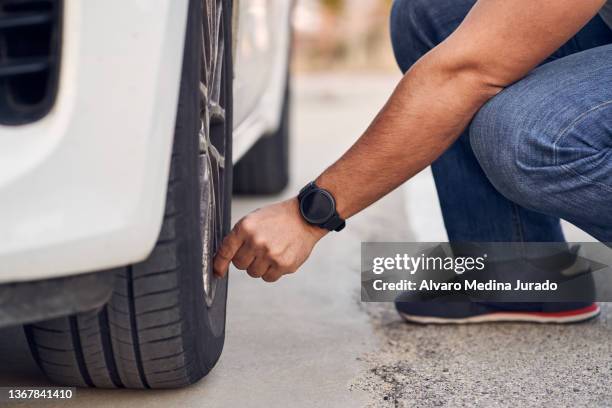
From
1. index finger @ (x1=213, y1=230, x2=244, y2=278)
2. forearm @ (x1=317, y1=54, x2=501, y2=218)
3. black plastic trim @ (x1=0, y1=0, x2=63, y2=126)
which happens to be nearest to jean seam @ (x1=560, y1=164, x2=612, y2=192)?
forearm @ (x1=317, y1=54, x2=501, y2=218)

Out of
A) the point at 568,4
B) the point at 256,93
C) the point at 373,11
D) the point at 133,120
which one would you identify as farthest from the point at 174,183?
the point at 373,11

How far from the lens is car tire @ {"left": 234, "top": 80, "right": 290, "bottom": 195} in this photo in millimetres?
3430

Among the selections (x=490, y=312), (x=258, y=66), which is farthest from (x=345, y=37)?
(x=490, y=312)

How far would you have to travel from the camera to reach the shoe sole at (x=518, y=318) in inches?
83.1

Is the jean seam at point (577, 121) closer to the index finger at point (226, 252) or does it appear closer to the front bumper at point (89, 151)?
the index finger at point (226, 252)

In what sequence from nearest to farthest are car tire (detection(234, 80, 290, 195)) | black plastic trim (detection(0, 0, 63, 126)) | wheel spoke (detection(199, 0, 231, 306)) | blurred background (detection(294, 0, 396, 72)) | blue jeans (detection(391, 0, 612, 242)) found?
1. black plastic trim (detection(0, 0, 63, 126))
2. wheel spoke (detection(199, 0, 231, 306))
3. blue jeans (detection(391, 0, 612, 242))
4. car tire (detection(234, 80, 290, 195))
5. blurred background (detection(294, 0, 396, 72))

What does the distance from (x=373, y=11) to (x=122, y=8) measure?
1280cm

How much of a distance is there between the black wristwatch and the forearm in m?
0.02

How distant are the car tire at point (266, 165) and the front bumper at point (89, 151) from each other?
84.3 inches

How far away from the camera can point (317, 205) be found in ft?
5.66

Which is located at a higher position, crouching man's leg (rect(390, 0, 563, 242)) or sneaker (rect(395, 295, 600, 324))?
crouching man's leg (rect(390, 0, 563, 242))

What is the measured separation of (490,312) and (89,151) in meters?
1.15

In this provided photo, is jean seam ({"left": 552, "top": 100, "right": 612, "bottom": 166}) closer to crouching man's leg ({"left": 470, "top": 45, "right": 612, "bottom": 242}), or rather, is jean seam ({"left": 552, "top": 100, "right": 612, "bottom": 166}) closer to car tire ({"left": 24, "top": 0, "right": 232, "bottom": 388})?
crouching man's leg ({"left": 470, "top": 45, "right": 612, "bottom": 242})

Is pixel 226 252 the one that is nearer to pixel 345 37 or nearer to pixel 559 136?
pixel 559 136
